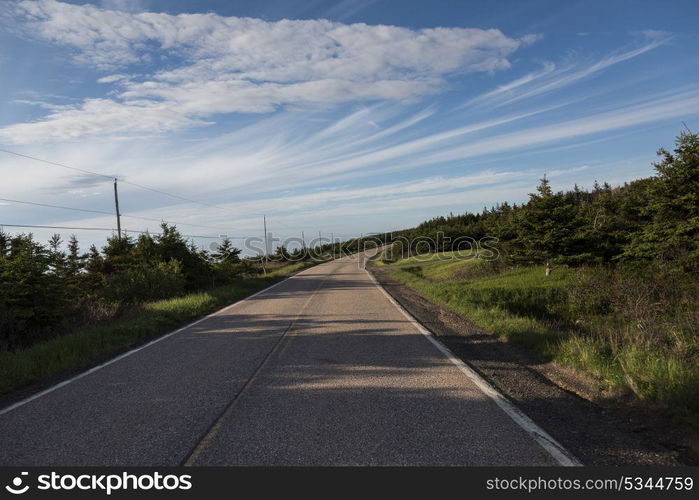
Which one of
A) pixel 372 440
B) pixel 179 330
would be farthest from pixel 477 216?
pixel 372 440

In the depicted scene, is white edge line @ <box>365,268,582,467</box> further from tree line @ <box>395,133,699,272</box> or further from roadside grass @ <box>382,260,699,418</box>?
tree line @ <box>395,133,699,272</box>

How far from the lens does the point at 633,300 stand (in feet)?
40.4

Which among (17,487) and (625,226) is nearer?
(17,487)

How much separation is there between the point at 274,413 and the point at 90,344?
20.6 ft

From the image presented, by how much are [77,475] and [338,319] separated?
28.3 ft

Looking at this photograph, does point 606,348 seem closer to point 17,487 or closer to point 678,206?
point 17,487

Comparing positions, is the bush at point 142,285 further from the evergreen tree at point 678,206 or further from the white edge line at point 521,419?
the evergreen tree at point 678,206

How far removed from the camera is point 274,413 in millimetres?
4836

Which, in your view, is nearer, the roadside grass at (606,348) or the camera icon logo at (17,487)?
the camera icon logo at (17,487)

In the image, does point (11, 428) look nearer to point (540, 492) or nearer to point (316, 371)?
point (316, 371)

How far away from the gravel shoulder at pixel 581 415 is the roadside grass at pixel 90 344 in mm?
6947

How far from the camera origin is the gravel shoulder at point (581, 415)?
388 cm

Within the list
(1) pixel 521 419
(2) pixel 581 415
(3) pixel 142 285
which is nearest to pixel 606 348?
(2) pixel 581 415

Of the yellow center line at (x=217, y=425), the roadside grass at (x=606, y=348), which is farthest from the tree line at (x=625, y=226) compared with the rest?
the yellow center line at (x=217, y=425)
